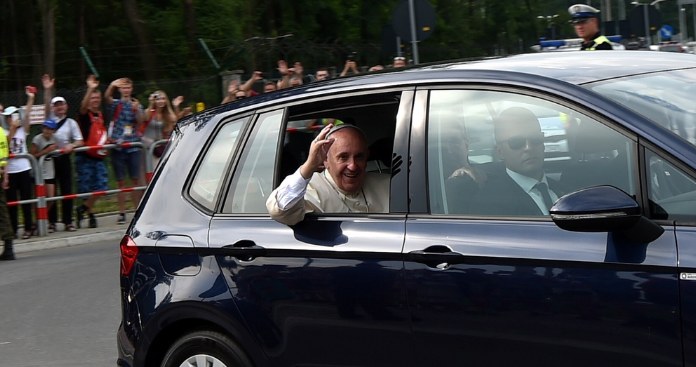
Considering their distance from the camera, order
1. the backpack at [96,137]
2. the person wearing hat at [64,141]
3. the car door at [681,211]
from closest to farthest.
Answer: the car door at [681,211] < the person wearing hat at [64,141] < the backpack at [96,137]

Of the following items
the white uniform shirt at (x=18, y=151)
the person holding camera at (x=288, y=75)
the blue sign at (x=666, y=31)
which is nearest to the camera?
the white uniform shirt at (x=18, y=151)

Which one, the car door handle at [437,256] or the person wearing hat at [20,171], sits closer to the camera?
the car door handle at [437,256]

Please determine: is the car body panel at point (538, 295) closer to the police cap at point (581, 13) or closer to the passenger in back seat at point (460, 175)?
→ the passenger in back seat at point (460, 175)

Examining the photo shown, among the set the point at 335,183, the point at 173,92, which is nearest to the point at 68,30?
the point at 173,92

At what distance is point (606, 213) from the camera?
381 cm

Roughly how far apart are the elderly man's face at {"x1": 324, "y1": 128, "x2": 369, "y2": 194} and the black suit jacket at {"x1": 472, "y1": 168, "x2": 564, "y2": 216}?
93 cm

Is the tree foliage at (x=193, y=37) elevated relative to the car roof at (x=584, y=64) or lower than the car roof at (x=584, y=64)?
elevated

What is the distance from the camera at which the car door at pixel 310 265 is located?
14.9ft

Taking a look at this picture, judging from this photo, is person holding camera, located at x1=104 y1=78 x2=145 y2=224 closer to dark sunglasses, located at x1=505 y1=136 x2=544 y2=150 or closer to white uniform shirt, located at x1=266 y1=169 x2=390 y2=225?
white uniform shirt, located at x1=266 y1=169 x2=390 y2=225

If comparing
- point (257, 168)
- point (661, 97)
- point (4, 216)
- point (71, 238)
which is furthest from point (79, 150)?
point (661, 97)

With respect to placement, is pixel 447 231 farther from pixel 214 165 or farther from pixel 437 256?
pixel 214 165

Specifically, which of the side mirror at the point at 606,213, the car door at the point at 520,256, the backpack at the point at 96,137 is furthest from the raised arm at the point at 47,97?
the side mirror at the point at 606,213

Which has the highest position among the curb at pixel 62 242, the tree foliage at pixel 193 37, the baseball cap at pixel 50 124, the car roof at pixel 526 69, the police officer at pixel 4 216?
the tree foliage at pixel 193 37

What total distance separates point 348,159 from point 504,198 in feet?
3.67
